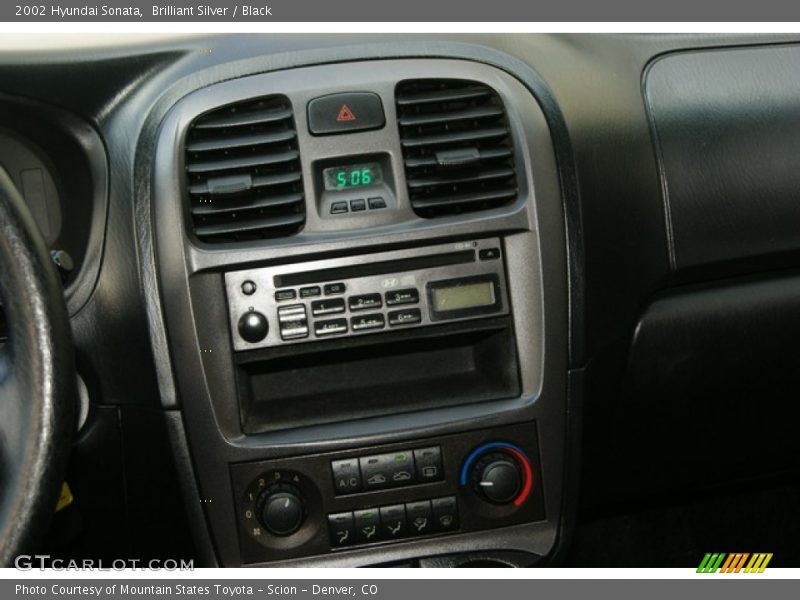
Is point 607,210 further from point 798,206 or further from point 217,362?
point 217,362

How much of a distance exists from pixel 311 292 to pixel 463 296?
0.23m

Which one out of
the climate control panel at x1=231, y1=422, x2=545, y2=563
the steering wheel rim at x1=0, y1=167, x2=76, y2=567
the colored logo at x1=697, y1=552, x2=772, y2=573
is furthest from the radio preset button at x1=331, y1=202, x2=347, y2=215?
the colored logo at x1=697, y1=552, x2=772, y2=573

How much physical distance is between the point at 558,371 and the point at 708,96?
525 mm

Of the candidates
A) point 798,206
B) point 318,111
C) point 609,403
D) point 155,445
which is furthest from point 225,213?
point 798,206

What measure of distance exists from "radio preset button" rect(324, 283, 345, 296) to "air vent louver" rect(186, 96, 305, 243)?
3.8 inches

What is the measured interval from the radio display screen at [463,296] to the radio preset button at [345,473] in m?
0.26

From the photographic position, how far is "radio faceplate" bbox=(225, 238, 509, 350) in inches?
69.6

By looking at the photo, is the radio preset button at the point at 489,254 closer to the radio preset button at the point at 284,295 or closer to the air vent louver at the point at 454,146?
the air vent louver at the point at 454,146

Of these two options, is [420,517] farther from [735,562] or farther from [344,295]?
[735,562]

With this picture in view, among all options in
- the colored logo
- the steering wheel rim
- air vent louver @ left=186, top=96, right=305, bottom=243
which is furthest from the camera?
the colored logo

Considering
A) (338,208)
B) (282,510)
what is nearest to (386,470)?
(282,510)

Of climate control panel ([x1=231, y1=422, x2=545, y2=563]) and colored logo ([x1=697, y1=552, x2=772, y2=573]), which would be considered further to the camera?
colored logo ([x1=697, y1=552, x2=772, y2=573])

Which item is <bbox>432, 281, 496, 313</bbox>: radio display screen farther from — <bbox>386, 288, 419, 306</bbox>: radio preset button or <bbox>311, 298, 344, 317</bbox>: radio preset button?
<bbox>311, 298, 344, 317</bbox>: radio preset button

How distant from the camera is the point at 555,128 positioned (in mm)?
1857
